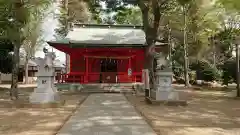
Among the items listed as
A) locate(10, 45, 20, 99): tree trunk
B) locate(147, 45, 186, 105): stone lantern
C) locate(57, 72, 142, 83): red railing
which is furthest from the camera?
locate(57, 72, 142, 83): red railing

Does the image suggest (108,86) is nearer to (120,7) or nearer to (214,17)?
(120,7)

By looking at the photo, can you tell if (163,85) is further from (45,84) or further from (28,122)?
(28,122)

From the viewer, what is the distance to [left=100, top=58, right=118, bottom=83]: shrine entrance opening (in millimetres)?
24516

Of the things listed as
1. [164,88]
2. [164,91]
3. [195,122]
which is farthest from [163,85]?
[195,122]

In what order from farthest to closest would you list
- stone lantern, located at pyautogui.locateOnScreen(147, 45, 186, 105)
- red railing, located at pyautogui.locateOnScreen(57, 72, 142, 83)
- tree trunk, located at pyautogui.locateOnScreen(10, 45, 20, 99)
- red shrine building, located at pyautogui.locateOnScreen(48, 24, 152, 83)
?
red railing, located at pyautogui.locateOnScreen(57, 72, 142, 83), red shrine building, located at pyautogui.locateOnScreen(48, 24, 152, 83), tree trunk, located at pyautogui.locateOnScreen(10, 45, 20, 99), stone lantern, located at pyautogui.locateOnScreen(147, 45, 186, 105)

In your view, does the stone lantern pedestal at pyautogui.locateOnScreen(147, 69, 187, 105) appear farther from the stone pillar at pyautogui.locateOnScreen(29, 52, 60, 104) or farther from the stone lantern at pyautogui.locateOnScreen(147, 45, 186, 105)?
the stone pillar at pyautogui.locateOnScreen(29, 52, 60, 104)

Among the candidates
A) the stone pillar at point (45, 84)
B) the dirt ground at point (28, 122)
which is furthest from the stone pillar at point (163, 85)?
the dirt ground at point (28, 122)

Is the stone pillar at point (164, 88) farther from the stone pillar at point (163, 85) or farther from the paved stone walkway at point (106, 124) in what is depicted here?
the paved stone walkway at point (106, 124)

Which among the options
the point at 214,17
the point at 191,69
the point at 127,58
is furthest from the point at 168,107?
the point at 191,69

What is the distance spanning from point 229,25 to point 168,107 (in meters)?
29.4

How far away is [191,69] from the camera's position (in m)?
40.9

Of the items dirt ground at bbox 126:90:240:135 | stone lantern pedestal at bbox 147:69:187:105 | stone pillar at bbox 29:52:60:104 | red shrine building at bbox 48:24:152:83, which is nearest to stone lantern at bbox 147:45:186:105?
stone lantern pedestal at bbox 147:69:187:105

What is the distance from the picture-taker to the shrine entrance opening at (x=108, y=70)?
2452 centimetres

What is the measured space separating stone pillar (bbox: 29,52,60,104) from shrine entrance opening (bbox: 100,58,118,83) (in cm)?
987
